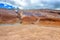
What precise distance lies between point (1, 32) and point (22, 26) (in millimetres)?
133

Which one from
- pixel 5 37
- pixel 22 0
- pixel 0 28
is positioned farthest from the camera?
pixel 22 0

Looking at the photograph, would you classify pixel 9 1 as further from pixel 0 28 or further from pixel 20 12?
→ pixel 0 28

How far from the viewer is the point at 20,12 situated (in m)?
0.79

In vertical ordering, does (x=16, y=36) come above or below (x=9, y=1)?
below

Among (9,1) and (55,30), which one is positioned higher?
(9,1)

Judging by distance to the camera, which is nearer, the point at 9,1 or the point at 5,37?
the point at 5,37

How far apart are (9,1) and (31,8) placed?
150 mm

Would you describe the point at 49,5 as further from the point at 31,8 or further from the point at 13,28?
the point at 13,28

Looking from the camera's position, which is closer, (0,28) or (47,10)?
(0,28)

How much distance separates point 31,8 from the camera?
2.68 ft

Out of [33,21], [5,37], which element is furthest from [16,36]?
[33,21]

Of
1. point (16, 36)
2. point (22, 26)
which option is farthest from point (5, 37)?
point (22, 26)

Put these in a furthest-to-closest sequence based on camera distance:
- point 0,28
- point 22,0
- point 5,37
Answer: point 22,0 → point 0,28 → point 5,37

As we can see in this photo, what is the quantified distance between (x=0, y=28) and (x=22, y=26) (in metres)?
0.12
